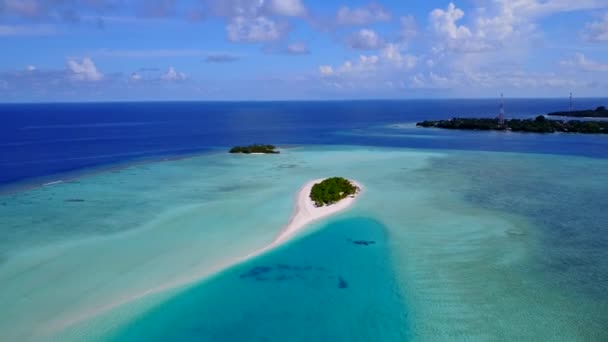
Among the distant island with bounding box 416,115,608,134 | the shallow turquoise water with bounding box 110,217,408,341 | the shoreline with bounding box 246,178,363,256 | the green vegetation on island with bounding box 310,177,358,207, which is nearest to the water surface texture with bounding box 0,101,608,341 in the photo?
the shallow turquoise water with bounding box 110,217,408,341

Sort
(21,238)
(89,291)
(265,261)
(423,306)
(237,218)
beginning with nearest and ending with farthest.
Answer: (423,306) → (89,291) → (265,261) → (21,238) → (237,218)

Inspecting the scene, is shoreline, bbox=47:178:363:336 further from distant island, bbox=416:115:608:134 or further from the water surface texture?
distant island, bbox=416:115:608:134

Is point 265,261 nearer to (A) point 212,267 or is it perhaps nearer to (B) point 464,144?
(A) point 212,267

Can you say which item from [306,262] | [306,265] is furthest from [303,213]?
[306,265]

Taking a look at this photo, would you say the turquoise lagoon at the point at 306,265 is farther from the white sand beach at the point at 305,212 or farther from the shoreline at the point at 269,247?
the white sand beach at the point at 305,212

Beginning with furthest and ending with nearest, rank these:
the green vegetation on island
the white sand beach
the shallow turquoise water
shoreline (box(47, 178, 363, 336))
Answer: the green vegetation on island, the white sand beach, shoreline (box(47, 178, 363, 336)), the shallow turquoise water

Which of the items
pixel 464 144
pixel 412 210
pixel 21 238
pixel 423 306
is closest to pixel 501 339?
pixel 423 306
